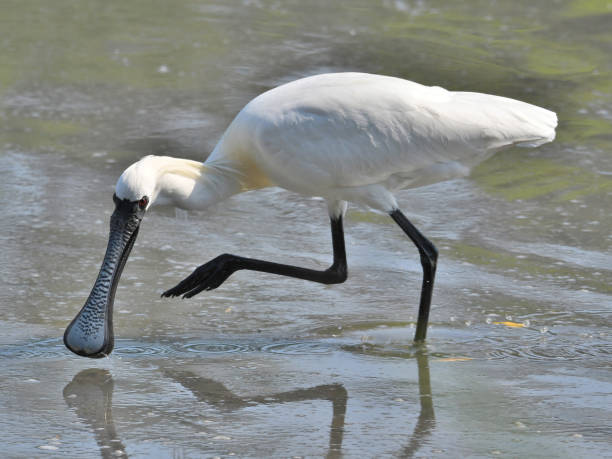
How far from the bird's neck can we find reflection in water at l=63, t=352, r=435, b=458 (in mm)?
919

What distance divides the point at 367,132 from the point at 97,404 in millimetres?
1787

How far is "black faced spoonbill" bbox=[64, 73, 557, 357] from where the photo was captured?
5.25m

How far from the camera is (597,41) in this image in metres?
11.8

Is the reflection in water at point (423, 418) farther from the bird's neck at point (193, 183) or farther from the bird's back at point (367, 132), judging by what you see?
the bird's neck at point (193, 183)

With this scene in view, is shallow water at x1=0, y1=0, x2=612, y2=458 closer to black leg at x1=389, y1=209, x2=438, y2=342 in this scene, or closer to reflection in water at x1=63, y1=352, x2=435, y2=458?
reflection in water at x1=63, y1=352, x2=435, y2=458

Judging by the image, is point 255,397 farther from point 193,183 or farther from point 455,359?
point 193,183

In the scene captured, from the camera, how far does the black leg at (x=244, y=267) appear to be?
211 inches

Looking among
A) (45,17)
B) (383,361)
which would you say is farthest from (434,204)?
(45,17)

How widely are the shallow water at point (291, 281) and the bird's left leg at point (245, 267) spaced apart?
5.5 inches

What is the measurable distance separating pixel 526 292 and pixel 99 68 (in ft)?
19.1

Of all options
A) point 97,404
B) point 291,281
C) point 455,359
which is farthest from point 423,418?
point 291,281

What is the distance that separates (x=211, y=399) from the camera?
4.44m

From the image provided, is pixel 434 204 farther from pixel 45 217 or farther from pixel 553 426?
pixel 553 426

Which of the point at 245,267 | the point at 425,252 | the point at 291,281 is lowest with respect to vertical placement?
the point at 291,281
